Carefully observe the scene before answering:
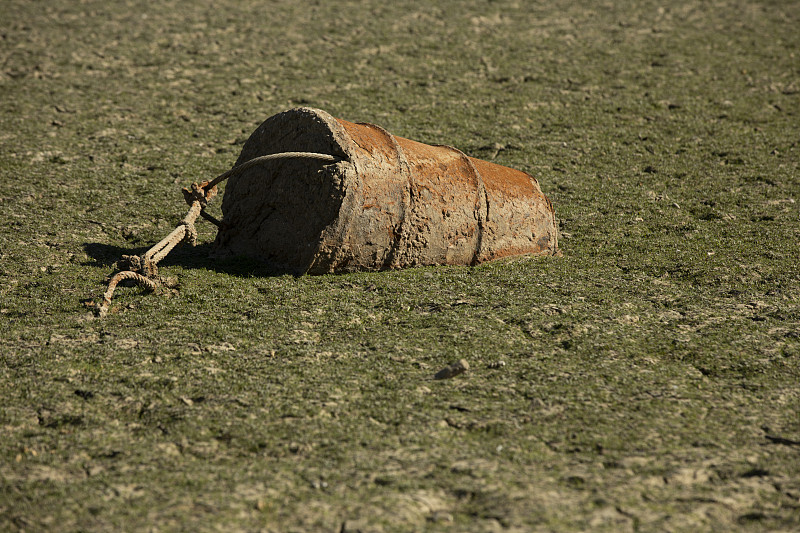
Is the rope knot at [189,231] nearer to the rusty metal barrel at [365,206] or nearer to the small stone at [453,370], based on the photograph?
the rusty metal barrel at [365,206]

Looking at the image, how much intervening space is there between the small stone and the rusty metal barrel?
1158mm

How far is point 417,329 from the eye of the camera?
354 cm

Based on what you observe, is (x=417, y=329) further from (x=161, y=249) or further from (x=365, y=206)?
(x=161, y=249)

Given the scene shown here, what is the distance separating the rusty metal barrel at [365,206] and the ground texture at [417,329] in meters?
0.16

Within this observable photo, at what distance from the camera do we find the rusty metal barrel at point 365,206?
13.1 ft

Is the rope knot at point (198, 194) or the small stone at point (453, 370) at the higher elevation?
the rope knot at point (198, 194)

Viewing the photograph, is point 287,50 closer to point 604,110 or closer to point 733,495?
point 604,110

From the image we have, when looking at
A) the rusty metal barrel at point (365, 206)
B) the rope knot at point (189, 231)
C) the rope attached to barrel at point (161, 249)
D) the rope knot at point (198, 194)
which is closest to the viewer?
the rope attached to barrel at point (161, 249)

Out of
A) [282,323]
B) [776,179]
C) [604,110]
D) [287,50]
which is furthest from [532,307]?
[287,50]

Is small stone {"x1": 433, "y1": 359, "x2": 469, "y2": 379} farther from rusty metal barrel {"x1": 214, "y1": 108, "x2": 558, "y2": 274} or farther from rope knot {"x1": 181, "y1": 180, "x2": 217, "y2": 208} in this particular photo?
rope knot {"x1": 181, "y1": 180, "x2": 217, "y2": 208}

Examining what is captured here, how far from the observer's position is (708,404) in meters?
2.93

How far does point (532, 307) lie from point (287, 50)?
5601 millimetres

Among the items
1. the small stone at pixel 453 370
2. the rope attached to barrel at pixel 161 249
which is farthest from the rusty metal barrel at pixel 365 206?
the small stone at pixel 453 370

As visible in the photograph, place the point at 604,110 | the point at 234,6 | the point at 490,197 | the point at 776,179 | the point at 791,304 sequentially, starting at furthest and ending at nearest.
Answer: the point at 234,6, the point at 604,110, the point at 776,179, the point at 490,197, the point at 791,304
